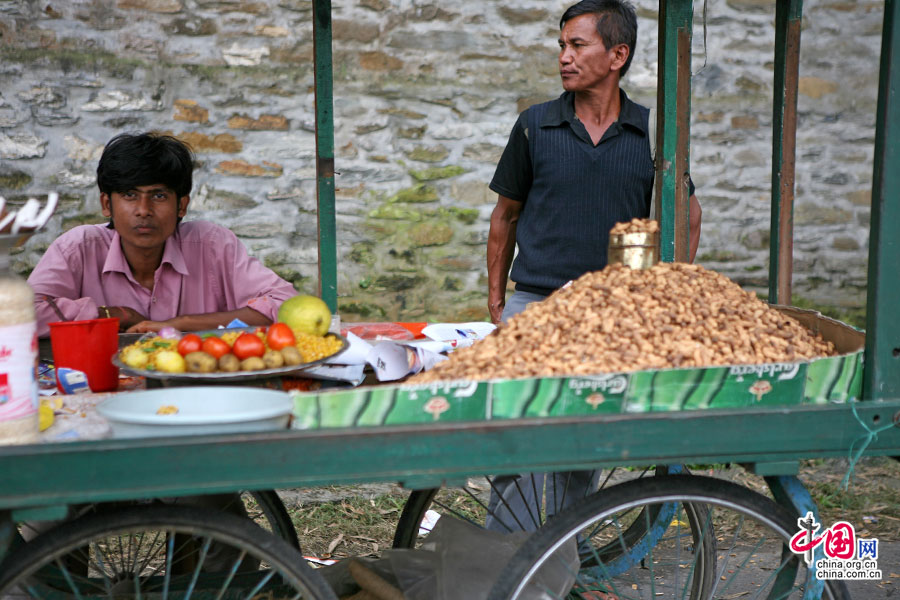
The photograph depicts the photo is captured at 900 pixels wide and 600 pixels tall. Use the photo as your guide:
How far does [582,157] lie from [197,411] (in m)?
1.90

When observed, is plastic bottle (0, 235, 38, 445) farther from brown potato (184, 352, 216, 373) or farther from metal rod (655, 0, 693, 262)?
metal rod (655, 0, 693, 262)

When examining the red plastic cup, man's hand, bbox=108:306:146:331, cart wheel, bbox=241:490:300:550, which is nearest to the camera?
the red plastic cup

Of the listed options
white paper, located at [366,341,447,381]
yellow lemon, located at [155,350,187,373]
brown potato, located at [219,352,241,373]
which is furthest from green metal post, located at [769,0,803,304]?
yellow lemon, located at [155,350,187,373]

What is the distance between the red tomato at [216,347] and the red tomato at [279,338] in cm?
9

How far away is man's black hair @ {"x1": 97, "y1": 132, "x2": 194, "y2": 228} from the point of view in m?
2.60

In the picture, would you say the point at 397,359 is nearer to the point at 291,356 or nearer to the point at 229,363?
the point at 291,356

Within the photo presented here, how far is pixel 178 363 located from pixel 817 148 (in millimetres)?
4448

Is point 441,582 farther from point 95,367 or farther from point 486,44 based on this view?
point 486,44

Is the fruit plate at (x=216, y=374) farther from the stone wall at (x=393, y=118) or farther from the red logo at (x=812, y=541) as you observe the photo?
the stone wall at (x=393, y=118)

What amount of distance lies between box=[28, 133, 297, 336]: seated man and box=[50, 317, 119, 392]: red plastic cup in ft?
1.62

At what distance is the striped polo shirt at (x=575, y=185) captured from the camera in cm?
310

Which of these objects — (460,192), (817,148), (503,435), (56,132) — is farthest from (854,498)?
(56,132)

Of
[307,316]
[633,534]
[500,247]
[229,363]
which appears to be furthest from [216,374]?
[500,247]

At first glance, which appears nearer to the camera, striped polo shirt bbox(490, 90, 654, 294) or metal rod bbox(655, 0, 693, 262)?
metal rod bbox(655, 0, 693, 262)
